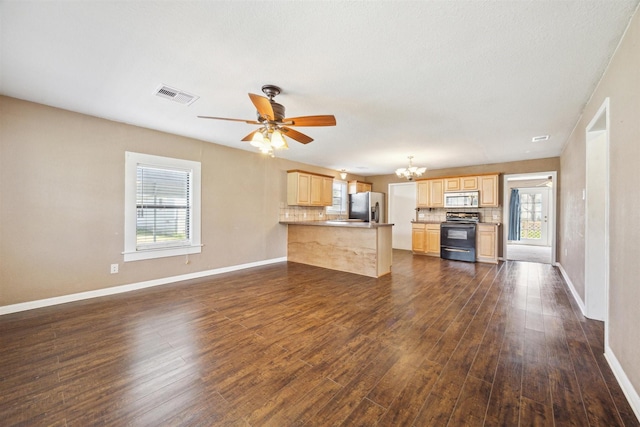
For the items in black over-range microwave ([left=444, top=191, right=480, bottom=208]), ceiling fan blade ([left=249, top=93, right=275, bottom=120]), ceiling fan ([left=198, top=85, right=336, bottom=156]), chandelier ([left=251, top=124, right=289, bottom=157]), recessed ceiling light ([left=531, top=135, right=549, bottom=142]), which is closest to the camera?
ceiling fan blade ([left=249, top=93, right=275, bottom=120])

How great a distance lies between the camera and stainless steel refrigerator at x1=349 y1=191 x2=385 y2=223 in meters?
7.56

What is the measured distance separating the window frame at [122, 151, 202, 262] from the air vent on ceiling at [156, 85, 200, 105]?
149cm

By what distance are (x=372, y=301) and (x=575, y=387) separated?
1905 millimetres

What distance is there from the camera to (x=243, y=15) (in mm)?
1645

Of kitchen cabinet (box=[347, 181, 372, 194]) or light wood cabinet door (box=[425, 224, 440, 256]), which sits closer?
light wood cabinet door (box=[425, 224, 440, 256])

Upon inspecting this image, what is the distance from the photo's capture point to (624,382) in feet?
5.32

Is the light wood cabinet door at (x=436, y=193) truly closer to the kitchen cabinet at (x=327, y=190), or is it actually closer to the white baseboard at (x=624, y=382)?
the kitchen cabinet at (x=327, y=190)

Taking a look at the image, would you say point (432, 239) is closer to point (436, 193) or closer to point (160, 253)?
point (436, 193)

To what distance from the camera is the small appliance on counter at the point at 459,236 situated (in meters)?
5.99

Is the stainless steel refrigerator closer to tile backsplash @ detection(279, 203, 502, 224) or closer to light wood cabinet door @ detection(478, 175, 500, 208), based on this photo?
tile backsplash @ detection(279, 203, 502, 224)

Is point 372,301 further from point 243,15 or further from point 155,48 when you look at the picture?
point 155,48

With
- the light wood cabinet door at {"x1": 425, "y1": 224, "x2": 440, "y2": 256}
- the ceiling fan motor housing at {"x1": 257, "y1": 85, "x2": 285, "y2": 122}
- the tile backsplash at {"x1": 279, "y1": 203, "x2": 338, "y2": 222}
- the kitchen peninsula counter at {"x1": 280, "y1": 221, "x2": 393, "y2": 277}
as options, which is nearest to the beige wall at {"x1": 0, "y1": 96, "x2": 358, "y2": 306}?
the tile backsplash at {"x1": 279, "y1": 203, "x2": 338, "y2": 222}

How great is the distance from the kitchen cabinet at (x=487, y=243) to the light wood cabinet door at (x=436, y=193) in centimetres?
118

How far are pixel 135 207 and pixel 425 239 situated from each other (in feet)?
21.4
